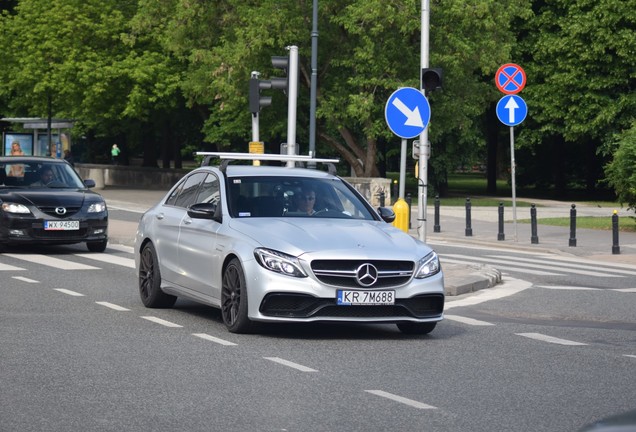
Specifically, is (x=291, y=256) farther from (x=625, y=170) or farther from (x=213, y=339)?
(x=625, y=170)

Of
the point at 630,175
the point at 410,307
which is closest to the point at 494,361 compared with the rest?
the point at 410,307

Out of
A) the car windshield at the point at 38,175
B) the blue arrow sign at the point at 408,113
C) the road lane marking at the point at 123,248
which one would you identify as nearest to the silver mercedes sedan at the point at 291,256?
the blue arrow sign at the point at 408,113

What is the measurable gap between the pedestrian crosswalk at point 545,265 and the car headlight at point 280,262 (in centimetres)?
925

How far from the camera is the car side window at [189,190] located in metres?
13.9

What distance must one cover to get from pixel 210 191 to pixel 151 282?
132 centimetres

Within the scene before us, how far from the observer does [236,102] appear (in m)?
46.7

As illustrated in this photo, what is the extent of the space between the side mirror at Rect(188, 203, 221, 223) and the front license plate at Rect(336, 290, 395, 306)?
5.70 feet

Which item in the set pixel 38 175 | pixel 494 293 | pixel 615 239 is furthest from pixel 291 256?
pixel 615 239

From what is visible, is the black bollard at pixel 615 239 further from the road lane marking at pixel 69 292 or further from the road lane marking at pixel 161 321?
the road lane marking at pixel 161 321

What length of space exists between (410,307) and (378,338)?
1.59ft

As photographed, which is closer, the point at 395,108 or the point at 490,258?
the point at 395,108

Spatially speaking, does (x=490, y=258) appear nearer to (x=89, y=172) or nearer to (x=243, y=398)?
(x=243, y=398)

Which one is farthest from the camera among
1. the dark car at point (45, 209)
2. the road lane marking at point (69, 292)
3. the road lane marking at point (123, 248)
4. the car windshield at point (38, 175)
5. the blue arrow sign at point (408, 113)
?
the road lane marking at point (123, 248)

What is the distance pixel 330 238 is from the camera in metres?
11.8
